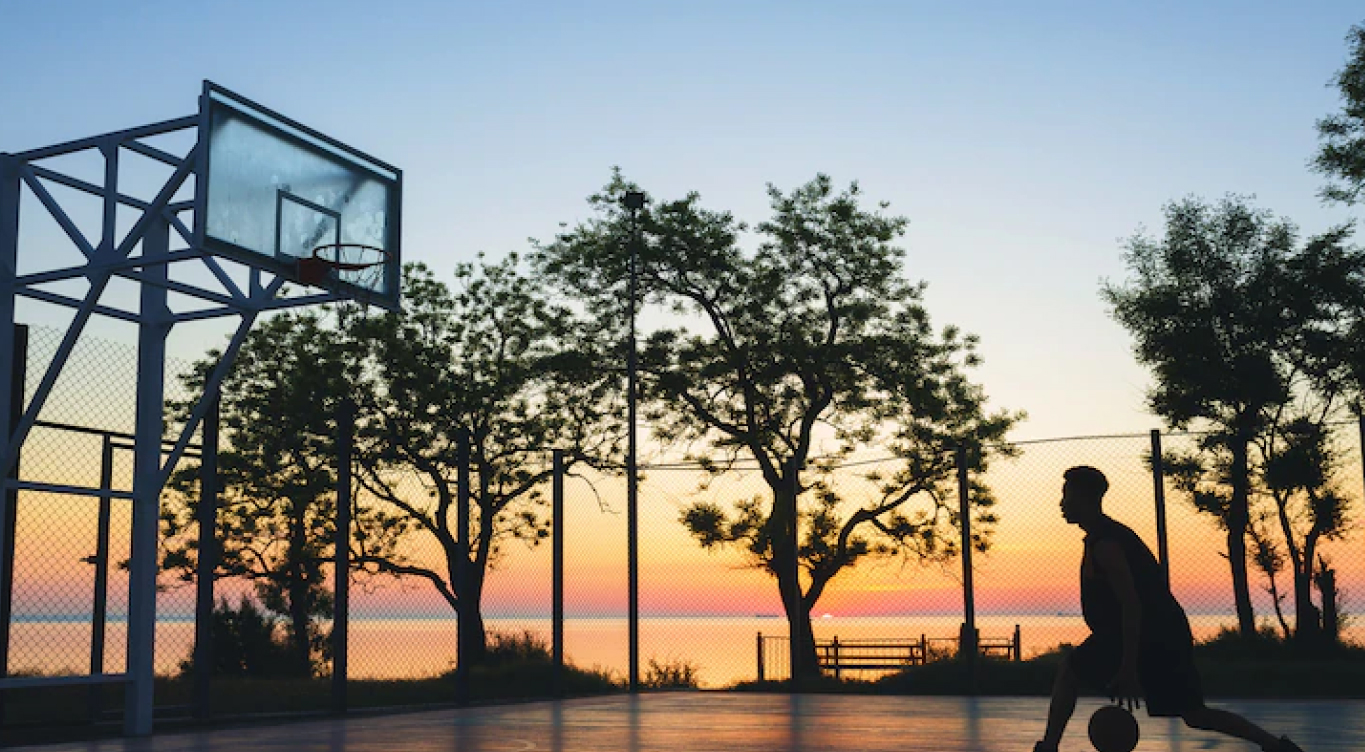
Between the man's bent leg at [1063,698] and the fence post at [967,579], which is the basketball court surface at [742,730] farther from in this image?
the man's bent leg at [1063,698]

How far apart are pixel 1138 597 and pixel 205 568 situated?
8722 millimetres

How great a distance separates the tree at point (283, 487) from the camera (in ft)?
84.6

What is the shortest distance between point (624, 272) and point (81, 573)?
1569 cm

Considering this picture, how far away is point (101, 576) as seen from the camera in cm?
1207

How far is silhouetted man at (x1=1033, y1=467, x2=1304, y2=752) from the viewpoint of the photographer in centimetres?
656

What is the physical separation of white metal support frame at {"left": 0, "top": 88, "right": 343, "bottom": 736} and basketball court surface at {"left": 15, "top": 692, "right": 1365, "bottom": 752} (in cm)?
129

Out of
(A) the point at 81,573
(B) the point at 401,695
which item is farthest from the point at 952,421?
(A) the point at 81,573

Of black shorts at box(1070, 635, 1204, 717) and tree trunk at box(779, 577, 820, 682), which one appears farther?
tree trunk at box(779, 577, 820, 682)

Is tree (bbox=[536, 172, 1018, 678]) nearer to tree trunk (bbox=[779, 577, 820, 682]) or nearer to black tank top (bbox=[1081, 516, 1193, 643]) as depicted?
tree trunk (bbox=[779, 577, 820, 682])

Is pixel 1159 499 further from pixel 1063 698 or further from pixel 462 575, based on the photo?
pixel 1063 698

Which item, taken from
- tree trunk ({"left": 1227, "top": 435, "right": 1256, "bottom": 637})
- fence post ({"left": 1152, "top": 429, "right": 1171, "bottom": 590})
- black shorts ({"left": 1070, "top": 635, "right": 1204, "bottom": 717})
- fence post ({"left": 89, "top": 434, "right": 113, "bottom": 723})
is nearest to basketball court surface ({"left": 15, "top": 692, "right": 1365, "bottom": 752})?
fence post ({"left": 89, "top": 434, "right": 113, "bottom": 723})

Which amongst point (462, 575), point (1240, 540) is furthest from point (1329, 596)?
point (462, 575)

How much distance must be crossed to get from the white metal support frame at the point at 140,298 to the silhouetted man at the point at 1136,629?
735 centimetres

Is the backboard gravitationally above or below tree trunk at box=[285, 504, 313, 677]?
above
